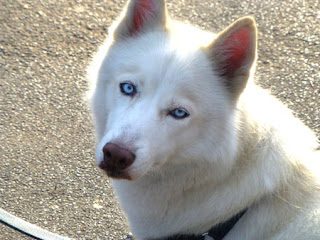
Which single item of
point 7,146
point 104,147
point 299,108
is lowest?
point 7,146

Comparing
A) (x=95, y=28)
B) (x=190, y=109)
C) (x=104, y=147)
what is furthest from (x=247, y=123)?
(x=95, y=28)

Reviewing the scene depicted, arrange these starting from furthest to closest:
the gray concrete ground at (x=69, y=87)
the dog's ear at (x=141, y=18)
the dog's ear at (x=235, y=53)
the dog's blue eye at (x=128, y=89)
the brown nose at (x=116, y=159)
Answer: the gray concrete ground at (x=69, y=87), the dog's ear at (x=141, y=18), the dog's blue eye at (x=128, y=89), the dog's ear at (x=235, y=53), the brown nose at (x=116, y=159)

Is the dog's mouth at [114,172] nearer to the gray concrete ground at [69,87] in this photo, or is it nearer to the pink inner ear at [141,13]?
the pink inner ear at [141,13]

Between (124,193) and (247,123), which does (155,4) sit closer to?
(247,123)

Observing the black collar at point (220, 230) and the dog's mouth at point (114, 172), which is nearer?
the dog's mouth at point (114, 172)

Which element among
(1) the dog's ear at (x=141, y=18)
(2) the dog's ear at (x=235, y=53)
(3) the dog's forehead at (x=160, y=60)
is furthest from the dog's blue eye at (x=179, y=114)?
(1) the dog's ear at (x=141, y=18)

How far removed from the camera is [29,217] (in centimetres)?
435

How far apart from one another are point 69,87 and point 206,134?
2.21 metres

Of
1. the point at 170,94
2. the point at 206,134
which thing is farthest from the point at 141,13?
the point at 206,134

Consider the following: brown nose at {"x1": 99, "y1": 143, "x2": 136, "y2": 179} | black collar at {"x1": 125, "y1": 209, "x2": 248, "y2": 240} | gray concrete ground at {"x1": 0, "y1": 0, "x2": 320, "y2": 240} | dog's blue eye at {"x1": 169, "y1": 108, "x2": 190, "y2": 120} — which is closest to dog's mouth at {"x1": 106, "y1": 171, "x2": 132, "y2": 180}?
brown nose at {"x1": 99, "y1": 143, "x2": 136, "y2": 179}

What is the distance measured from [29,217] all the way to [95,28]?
6.33 feet

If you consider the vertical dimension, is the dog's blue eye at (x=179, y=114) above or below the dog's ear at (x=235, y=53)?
below

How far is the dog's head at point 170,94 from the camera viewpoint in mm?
3104

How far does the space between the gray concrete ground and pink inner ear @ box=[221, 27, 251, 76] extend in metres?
1.51
